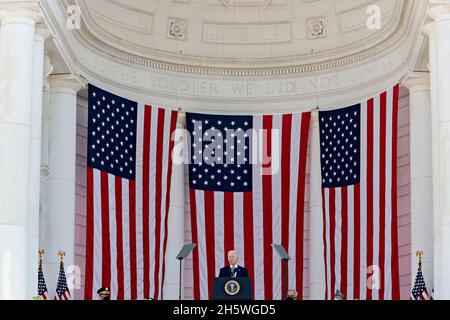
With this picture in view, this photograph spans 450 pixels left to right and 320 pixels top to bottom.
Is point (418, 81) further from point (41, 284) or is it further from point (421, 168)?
point (41, 284)

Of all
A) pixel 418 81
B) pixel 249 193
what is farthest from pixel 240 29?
pixel 418 81

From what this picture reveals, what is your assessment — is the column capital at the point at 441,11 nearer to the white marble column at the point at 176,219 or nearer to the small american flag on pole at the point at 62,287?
the white marble column at the point at 176,219

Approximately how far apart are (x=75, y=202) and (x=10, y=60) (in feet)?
26.6

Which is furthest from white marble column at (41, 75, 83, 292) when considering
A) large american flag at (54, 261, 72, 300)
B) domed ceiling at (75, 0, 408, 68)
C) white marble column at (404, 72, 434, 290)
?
white marble column at (404, 72, 434, 290)

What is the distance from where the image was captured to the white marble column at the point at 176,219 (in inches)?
1463

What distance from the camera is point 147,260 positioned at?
36156 mm

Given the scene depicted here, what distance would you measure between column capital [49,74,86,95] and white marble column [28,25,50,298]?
3.77 meters

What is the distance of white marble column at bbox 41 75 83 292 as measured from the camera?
109 ft

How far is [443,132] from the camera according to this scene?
94.8 feet

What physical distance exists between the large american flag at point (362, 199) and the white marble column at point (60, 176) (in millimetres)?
8379

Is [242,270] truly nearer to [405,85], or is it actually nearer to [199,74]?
[405,85]

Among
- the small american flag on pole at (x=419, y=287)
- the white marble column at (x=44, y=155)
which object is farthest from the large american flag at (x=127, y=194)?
the small american flag on pole at (x=419, y=287)
